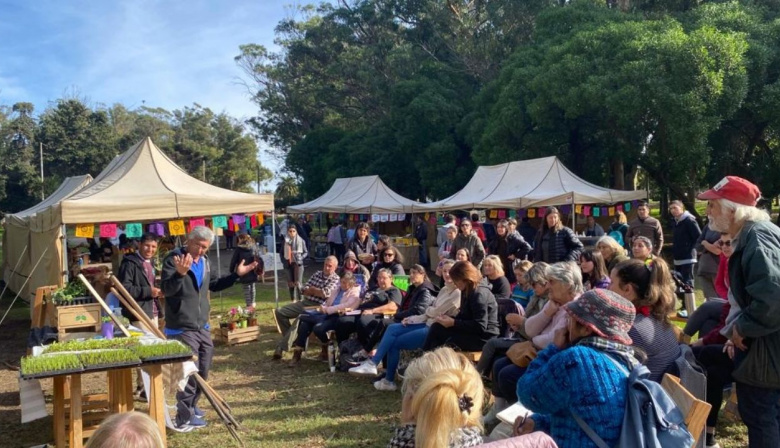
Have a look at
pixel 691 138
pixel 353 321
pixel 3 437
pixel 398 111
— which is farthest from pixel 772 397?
pixel 398 111

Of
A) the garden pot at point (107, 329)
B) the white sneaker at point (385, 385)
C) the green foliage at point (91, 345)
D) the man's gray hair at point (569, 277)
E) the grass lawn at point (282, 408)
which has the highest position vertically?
the man's gray hair at point (569, 277)

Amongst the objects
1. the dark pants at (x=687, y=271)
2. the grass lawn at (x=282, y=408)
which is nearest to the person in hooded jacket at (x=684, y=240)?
the dark pants at (x=687, y=271)

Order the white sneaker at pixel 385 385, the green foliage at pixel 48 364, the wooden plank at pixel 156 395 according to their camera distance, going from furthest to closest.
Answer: the white sneaker at pixel 385 385
the wooden plank at pixel 156 395
the green foliage at pixel 48 364

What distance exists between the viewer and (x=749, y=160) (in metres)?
17.2

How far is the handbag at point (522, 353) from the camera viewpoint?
414cm

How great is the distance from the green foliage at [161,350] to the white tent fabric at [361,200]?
12534 mm

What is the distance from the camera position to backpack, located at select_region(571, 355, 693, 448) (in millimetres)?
2211

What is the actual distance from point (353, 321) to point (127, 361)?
3177 mm

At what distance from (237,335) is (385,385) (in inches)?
121

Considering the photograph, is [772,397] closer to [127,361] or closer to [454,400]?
[454,400]

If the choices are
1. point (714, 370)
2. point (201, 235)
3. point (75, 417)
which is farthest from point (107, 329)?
point (714, 370)

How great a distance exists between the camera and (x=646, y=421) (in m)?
2.23

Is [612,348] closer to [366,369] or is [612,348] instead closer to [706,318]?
[706,318]

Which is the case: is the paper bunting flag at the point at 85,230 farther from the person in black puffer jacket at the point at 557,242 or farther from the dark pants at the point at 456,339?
the person in black puffer jacket at the point at 557,242
